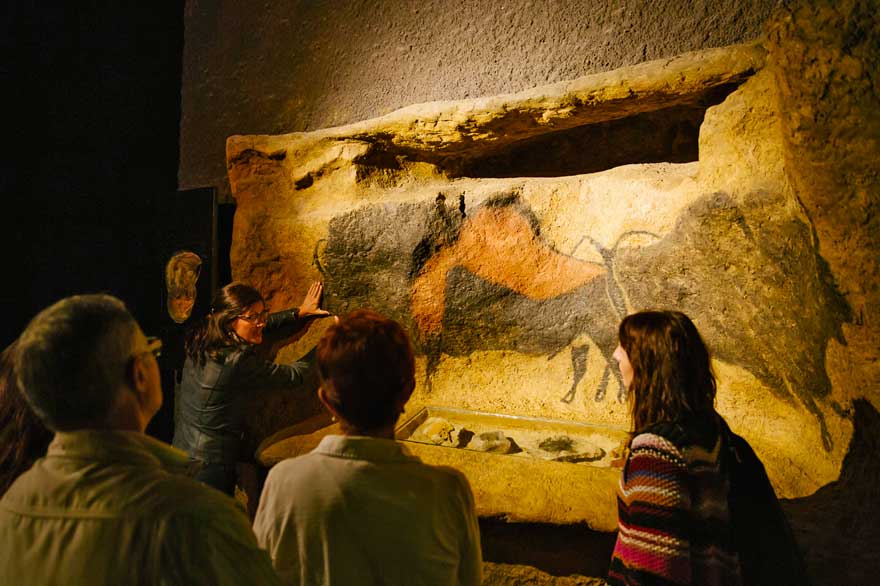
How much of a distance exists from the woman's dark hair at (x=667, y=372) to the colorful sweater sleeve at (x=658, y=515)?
0.07 metres

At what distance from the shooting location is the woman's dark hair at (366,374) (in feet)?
2.98

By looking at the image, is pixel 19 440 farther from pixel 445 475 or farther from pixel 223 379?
pixel 223 379

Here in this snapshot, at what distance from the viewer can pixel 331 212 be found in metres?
2.97

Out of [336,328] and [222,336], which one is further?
[222,336]

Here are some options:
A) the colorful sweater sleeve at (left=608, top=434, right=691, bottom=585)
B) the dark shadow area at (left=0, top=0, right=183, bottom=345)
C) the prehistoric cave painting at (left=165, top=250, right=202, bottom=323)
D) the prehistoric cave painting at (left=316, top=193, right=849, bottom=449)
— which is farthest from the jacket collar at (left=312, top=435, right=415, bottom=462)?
the dark shadow area at (left=0, top=0, right=183, bottom=345)

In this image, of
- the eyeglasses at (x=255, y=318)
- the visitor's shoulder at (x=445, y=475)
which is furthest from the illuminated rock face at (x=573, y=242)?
the visitor's shoulder at (x=445, y=475)

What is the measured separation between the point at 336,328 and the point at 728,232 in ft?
6.08

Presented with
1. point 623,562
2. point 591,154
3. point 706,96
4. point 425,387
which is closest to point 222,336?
point 425,387

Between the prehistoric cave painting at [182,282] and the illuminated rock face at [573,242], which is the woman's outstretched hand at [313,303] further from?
the prehistoric cave painting at [182,282]

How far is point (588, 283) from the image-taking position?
2588mm

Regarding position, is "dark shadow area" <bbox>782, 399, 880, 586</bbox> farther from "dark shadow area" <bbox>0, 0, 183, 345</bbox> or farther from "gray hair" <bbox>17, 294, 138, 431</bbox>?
"dark shadow area" <bbox>0, 0, 183, 345</bbox>

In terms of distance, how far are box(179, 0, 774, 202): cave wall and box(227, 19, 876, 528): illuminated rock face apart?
361mm

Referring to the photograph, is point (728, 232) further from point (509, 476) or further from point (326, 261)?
point (326, 261)

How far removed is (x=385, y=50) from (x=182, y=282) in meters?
1.77
